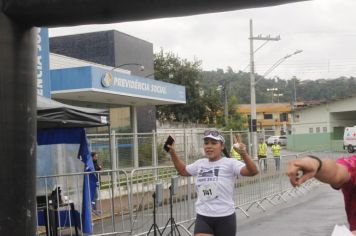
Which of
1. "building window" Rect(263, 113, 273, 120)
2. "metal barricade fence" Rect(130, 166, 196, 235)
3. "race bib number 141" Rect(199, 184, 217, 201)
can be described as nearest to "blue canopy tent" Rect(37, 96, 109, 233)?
"metal barricade fence" Rect(130, 166, 196, 235)

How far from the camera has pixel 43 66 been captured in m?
13.0

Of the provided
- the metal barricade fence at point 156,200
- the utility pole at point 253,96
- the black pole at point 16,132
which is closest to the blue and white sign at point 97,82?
the utility pole at point 253,96

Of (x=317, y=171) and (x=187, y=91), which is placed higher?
(x=187, y=91)

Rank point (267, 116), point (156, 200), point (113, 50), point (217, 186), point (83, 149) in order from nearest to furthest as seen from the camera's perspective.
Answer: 1. point (217, 186)
2. point (156, 200)
3. point (83, 149)
4. point (113, 50)
5. point (267, 116)

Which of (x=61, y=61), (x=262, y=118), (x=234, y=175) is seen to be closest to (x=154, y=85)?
(x=61, y=61)

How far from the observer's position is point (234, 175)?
643 cm

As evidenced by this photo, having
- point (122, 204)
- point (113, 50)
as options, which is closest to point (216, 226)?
point (122, 204)

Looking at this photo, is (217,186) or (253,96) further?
(253,96)

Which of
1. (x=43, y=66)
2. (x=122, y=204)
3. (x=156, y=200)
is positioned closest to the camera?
Answer: (x=156, y=200)

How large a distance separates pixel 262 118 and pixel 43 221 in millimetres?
114269

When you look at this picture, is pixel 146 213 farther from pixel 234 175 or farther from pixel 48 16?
pixel 48 16

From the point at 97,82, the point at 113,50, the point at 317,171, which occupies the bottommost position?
the point at 317,171

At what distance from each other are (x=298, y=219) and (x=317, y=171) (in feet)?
31.4

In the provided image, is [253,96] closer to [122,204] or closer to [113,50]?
Answer: [113,50]
